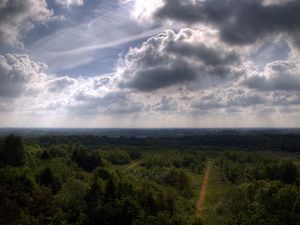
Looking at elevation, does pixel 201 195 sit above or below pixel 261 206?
below

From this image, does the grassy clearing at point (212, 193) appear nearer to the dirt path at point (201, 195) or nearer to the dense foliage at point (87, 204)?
the dirt path at point (201, 195)

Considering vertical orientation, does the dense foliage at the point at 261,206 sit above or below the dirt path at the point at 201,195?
above

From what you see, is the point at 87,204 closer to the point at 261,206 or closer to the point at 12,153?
the point at 261,206

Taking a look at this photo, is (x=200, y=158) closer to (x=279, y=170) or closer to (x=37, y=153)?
(x=279, y=170)

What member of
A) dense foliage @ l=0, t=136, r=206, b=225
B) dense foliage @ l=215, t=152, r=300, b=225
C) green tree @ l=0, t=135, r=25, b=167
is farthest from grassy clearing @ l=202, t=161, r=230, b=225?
green tree @ l=0, t=135, r=25, b=167

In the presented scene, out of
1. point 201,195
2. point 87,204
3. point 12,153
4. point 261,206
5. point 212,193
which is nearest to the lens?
point 261,206

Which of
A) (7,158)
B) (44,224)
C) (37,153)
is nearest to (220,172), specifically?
(37,153)

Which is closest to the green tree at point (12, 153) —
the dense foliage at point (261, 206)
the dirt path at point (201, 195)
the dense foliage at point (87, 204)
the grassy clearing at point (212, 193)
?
the dense foliage at point (87, 204)

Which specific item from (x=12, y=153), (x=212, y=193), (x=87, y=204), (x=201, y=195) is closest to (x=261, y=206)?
(x=87, y=204)

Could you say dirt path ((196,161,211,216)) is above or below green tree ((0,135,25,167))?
below

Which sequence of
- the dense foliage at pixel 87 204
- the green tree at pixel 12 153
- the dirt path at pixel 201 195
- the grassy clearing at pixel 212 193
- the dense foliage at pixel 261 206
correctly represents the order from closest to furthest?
the dense foliage at pixel 261 206
the dense foliage at pixel 87 204
the grassy clearing at pixel 212 193
the dirt path at pixel 201 195
the green tree at pixel 12 153

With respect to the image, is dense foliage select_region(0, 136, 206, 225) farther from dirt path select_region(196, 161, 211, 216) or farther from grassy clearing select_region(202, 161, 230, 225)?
dirt path select_region(196, 161, 211, 216)
